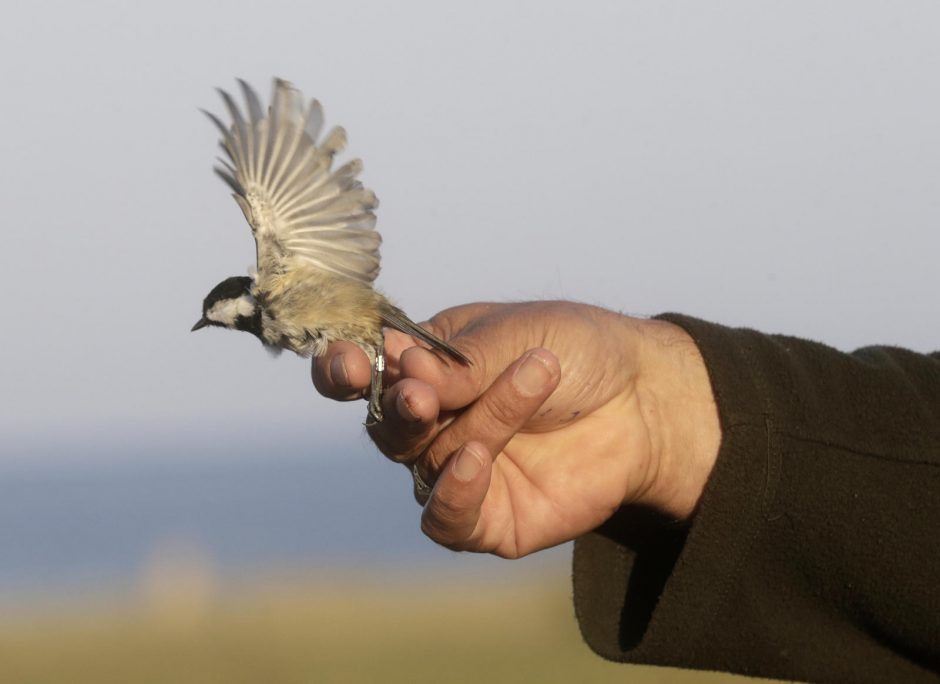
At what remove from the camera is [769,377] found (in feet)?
11.5

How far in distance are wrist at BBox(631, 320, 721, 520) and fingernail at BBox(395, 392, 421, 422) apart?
787 mm

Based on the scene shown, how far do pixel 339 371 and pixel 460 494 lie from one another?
0.68 metres

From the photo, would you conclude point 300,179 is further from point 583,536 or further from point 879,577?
point 879,577

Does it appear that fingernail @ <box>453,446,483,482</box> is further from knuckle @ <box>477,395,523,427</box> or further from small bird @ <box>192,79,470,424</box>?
small bird @ <box>192,79,470,424</box>

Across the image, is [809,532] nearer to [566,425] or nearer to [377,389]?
[566,425]

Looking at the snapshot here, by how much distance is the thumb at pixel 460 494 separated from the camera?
3252 millimetres

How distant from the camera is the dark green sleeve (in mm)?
3377

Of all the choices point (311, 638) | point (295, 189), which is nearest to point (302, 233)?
point (295, 189)

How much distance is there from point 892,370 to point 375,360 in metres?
1.67

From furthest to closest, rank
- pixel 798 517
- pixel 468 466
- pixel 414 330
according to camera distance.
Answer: pixel 414 330
pixel 798 517
pixel 468 466

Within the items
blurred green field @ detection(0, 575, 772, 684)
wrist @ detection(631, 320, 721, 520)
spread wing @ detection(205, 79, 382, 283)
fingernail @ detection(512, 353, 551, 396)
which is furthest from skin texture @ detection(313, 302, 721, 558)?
blurred green field @ detection(0, 575, 772, 684)

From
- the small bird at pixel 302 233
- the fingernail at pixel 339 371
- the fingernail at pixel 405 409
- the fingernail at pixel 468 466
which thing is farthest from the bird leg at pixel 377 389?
the fingernail at pixel 468 466

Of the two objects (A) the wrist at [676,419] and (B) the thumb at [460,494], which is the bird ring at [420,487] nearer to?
(B) the thumb at [460,494]

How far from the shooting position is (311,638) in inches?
453
